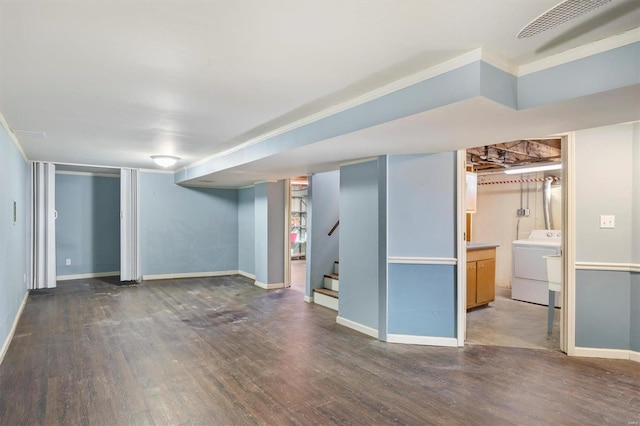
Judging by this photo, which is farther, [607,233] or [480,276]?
[480,276]

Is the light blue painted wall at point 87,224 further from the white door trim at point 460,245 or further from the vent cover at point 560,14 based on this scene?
the vent cover at point 560,14

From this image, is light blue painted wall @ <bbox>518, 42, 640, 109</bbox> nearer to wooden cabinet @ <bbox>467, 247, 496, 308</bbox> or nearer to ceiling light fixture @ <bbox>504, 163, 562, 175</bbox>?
wooden cabinet @ <bbox>467, 247, 496, 308</bbox>

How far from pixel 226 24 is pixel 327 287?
4.39 metres

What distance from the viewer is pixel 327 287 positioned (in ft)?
18.2

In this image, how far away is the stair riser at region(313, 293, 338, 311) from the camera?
5028mm

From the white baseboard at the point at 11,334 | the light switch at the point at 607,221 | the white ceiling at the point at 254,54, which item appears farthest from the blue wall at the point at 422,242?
the white baseboard at the point at 11,334

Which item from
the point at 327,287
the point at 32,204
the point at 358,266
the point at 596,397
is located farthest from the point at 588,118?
the point at 32,204

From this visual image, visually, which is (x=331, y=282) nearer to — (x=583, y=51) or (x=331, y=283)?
(x=331, y=283)

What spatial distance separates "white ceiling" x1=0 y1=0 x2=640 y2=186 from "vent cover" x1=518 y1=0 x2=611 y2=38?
2.0 inches

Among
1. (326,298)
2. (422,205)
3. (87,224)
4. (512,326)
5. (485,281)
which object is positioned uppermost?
(422,205)

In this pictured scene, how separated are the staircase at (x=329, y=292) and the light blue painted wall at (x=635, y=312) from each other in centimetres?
314

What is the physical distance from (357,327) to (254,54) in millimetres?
3117

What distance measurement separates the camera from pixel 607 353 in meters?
3.27

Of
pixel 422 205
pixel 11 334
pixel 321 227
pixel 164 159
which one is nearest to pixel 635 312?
pixel 422 205
